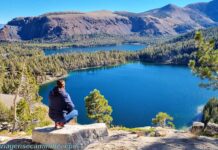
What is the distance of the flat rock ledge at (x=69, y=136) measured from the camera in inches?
527

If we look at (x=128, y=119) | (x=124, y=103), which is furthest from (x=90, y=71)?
(x=128, y=119)

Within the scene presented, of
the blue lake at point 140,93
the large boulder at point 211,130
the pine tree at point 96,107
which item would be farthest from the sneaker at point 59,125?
the blue lake at point 140,93

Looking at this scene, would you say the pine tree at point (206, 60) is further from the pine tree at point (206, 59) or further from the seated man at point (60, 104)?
the seated man at point (60, 104)

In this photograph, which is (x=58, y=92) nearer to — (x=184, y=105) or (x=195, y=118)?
(x=195, y=118)

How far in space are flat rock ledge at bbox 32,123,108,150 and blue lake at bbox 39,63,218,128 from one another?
230ft

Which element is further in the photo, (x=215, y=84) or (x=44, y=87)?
(x=44, y=87)

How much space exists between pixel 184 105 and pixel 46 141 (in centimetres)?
9712

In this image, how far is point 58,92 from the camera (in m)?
13.8

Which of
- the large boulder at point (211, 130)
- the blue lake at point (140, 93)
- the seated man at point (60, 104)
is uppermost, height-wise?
the seated man at point (60, 104)

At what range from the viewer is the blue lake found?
93.6m

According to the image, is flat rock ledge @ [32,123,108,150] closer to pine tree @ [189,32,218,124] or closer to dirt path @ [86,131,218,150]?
dirt path @ [86,131,218,150]

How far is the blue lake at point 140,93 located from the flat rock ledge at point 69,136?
7014 centimetres

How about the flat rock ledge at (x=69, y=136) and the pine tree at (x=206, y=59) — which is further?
the pine tree at (x=206, y=59)

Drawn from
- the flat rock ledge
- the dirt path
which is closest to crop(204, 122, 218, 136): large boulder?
the dirt path
